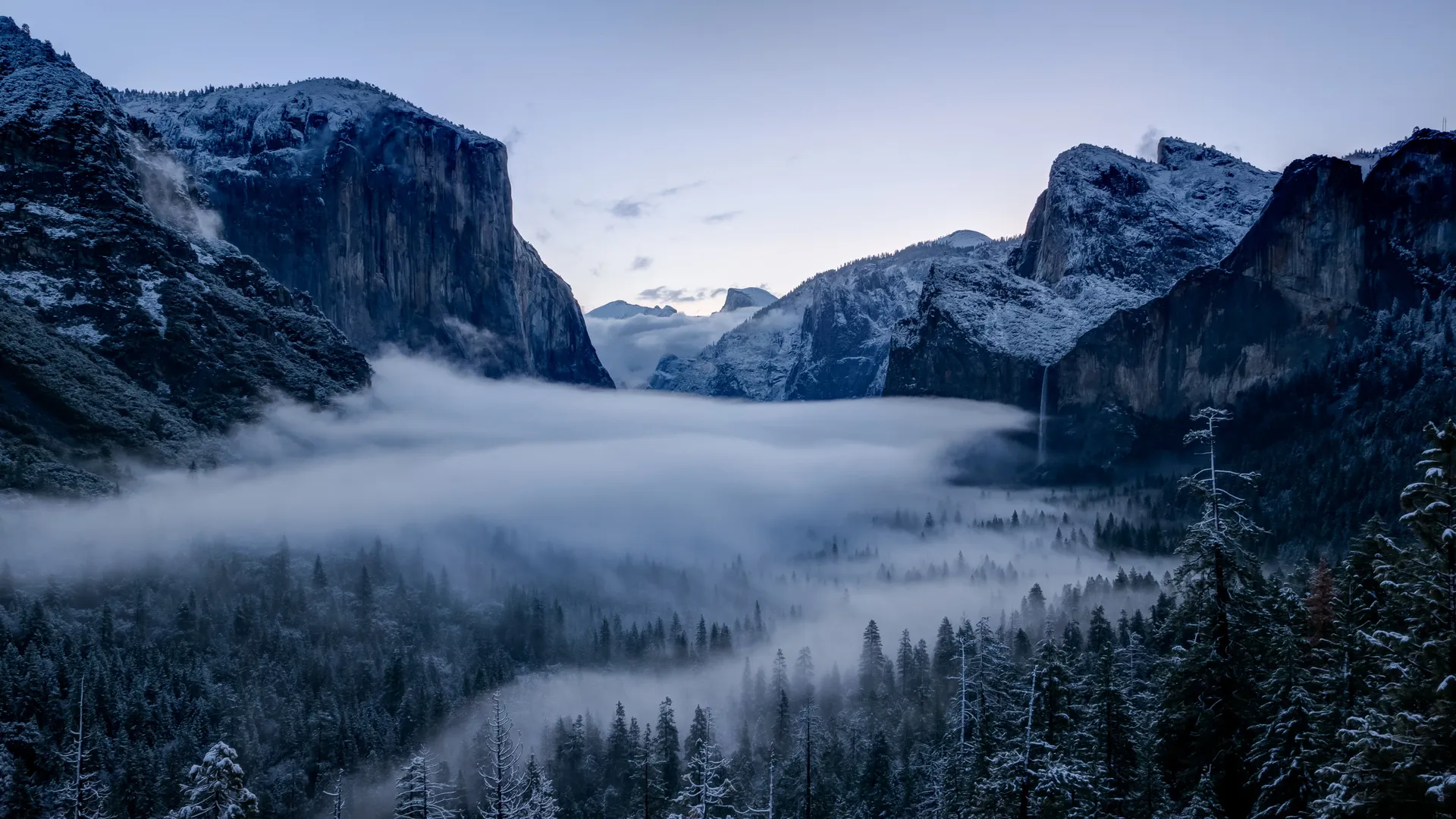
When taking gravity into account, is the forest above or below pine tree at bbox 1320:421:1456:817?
below

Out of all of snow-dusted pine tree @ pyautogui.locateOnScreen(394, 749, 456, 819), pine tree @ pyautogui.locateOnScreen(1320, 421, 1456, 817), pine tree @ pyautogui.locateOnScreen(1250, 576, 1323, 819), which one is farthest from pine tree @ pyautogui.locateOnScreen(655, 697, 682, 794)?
pine tree @ pyautogui.locateOnScreen(1320, 421, 1456, 817)

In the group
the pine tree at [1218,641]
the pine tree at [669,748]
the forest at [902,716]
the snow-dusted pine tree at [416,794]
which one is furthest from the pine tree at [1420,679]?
the pine tree at [669,748]

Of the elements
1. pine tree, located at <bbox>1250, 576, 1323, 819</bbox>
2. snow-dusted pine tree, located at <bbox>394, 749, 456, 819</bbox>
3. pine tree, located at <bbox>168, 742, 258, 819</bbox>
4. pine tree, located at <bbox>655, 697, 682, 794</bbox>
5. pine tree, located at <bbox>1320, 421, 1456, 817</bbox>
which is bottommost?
pine tree, located at <bbox>655, 697, 682, 794</bbox>

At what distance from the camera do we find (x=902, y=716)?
145 metres

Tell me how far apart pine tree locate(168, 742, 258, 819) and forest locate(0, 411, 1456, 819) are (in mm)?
129

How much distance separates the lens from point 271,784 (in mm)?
151625

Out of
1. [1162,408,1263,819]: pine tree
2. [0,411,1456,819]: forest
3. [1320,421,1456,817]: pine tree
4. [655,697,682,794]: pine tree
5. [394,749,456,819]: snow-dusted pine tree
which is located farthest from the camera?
[655,697,682,794]: pine tree

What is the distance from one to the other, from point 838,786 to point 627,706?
89.7 meters

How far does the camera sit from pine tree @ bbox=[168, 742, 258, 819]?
41125 mm

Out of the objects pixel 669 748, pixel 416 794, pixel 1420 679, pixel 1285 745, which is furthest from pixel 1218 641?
pixel 669 748

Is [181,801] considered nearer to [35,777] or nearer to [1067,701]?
[35,777]

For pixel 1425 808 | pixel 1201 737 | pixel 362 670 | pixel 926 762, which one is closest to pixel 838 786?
pixel 926 762

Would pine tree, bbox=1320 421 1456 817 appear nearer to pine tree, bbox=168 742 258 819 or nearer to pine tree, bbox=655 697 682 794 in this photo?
pine tree, bbox=168 742 258 819

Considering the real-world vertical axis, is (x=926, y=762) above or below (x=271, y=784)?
above
